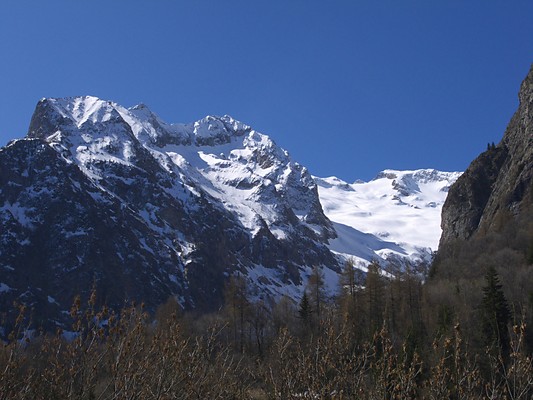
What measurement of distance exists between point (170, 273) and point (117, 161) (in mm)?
49799

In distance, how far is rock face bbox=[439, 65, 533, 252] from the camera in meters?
85.4

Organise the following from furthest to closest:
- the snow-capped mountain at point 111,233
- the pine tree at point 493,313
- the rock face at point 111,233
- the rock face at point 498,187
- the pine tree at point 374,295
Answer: the snow-capped mountain at point 111,233 → the rock face at point 111,233 → the rock face at point 498,187 → the pine tree at point 374,295 → the pine tree at point 493,313

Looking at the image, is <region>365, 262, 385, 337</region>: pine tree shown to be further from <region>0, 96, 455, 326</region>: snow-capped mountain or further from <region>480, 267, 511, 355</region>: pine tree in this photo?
<region>0, 96, 455, 326</region>: snow-capped mountain

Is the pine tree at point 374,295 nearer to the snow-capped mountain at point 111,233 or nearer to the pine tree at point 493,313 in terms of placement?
the pine tree at point 493,313

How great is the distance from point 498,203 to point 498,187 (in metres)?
5.31

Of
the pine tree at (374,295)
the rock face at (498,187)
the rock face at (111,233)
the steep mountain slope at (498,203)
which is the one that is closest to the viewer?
the pine tree at (374,295)

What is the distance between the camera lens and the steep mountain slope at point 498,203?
232ft

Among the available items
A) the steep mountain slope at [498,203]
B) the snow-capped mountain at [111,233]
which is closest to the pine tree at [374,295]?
the steep mountain slope at [498,203]

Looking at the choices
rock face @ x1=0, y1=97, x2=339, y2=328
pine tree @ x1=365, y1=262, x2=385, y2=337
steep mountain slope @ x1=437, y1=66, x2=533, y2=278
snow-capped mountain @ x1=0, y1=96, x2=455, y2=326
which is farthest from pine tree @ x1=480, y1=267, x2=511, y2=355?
rock face @ x1=0, y1=97, x2=339, y2=328

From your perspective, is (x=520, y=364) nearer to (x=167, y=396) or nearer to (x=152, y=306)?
(x=167, y=396)

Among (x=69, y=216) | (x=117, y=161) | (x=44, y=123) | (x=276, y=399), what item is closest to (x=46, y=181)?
(x=69, y=216)

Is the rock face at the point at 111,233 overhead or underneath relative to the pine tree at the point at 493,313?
overhead

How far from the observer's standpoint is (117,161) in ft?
593

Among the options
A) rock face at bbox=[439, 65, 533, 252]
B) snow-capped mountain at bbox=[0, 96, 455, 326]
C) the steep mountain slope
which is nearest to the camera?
the steep mountain slope
